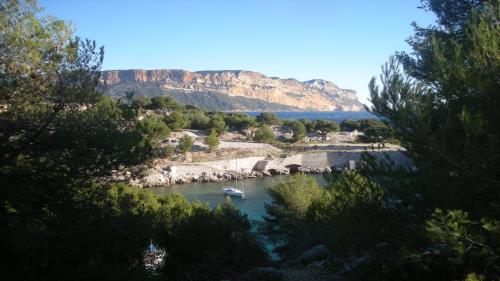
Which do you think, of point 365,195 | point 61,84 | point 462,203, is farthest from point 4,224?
point 462,203

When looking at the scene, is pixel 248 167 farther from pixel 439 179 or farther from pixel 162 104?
pixel 439 179

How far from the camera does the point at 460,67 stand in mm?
5664

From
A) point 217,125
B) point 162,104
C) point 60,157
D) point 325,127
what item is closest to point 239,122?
point 217,125

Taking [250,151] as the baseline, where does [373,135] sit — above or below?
above

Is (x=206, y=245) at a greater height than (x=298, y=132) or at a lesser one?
lesser

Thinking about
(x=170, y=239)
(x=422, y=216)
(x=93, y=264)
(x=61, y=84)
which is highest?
(x=61, y=84)

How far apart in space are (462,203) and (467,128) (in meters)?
1.46

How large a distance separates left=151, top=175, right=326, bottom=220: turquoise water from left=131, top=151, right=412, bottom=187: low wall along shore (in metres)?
1.16

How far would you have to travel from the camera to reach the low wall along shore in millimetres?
38031

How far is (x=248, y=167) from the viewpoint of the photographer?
143 ft

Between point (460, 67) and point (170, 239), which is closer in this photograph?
point (460, 67)

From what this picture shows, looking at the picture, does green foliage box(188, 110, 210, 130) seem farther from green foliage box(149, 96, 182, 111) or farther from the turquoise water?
the turquoise water

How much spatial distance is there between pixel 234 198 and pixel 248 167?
11.9 m

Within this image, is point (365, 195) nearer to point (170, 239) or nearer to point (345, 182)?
point (345, 182)
